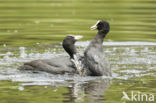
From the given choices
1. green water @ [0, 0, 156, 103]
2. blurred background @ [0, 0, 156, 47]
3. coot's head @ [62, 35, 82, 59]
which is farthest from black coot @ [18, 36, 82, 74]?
blurred background @ [0, 0, 156, 47]

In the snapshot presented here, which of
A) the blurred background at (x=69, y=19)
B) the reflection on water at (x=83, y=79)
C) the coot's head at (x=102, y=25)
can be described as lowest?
the reflection on water at (x=83, y=79)

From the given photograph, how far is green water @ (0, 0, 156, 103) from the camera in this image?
11343 mm

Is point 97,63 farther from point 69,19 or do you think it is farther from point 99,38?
point 69,19

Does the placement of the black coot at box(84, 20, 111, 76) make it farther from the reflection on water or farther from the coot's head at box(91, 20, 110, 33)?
the coot's head at box(91, 20, 110, 33)

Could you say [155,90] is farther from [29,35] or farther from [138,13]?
[138,13]

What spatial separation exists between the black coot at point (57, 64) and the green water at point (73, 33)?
257 mm

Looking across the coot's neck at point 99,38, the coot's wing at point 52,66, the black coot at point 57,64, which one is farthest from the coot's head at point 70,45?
the coot's neck at point 99,38

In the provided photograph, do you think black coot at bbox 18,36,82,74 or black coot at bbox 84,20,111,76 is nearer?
black coot at bbox 84,20,111,76

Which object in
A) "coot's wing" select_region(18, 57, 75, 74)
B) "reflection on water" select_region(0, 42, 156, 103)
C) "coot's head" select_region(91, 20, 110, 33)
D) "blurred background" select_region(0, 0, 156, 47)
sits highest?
"coot's head" select_region(91, 20, 110, 33)

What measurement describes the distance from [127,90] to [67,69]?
2.17 metres

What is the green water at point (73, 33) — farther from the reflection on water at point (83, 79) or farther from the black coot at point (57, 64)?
the black coot at point (57, 64)

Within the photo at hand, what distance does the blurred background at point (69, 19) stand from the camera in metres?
19.3

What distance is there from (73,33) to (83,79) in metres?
7.04

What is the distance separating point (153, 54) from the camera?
15.7m
